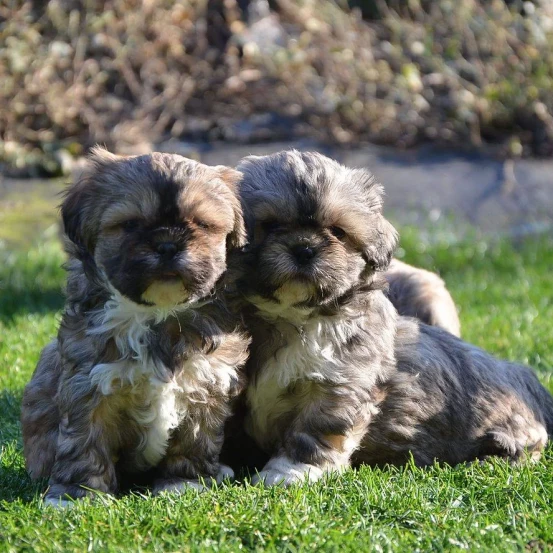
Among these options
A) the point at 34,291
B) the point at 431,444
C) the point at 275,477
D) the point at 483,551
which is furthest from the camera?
the point at 34,291

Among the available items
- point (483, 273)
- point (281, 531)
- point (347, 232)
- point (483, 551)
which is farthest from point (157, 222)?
point (483, 273)

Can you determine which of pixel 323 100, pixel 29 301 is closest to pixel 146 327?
pixel 29 301

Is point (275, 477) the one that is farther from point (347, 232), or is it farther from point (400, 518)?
point (347, 232)

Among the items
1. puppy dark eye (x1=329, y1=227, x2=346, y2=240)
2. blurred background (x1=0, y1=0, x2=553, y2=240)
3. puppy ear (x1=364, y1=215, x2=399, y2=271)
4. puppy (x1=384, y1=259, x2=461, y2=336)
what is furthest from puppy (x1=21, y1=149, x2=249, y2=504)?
blurred background (x1=0, y1=0, x2=553, y2=240)

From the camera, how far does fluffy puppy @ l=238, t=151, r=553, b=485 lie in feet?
16.4

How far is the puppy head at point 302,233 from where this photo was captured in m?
4.95

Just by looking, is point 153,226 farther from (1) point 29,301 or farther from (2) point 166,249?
(1) point 29,301

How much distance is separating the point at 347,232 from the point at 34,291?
4957mm

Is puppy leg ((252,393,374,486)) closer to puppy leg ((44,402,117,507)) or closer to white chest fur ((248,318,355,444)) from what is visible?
white chest fur ((248,318,355,444))

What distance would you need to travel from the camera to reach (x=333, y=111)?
13984 mm

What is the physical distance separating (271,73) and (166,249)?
10.1m

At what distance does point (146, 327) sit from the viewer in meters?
4.77

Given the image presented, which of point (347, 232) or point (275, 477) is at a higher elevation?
point (347, 232)

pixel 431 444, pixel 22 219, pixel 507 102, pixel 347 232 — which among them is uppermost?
pixel 347 232
